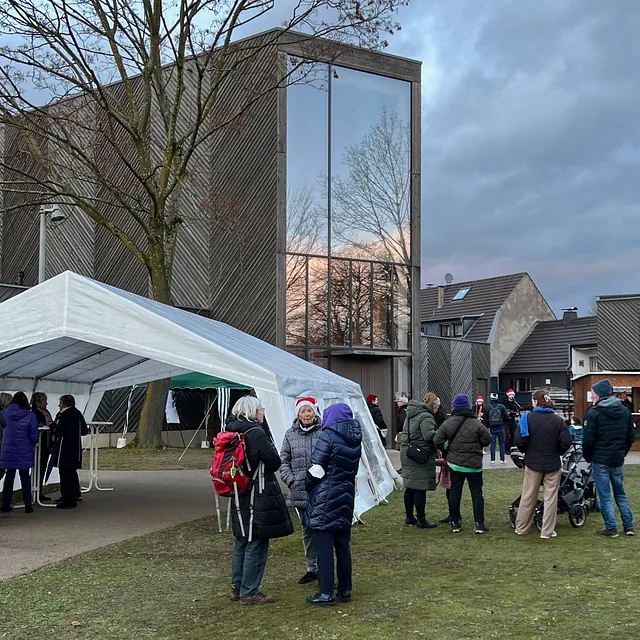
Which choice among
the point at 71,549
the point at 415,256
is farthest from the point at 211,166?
the point at 71,549

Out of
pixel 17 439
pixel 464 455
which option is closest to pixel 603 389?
pixel 464 455

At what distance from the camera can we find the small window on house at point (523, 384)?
49031mm

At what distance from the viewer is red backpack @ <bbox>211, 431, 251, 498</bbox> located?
22.6 ft

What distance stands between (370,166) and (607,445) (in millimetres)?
18625

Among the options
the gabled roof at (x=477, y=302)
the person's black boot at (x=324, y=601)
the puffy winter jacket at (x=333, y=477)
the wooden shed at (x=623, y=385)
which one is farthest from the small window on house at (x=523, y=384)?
the person's black boot at (x=324, y=601)

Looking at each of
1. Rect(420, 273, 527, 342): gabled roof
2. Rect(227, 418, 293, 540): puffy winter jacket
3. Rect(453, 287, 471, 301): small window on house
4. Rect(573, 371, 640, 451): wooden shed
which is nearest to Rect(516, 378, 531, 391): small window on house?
Rect(420, 273, 527, 342): gabled roof

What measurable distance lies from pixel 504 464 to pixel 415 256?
9.30 metres

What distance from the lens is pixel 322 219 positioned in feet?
88.3

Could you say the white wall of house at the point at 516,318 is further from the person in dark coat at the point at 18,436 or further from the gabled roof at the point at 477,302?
the person in dark coat at the point at 18,436

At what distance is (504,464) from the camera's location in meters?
20.7

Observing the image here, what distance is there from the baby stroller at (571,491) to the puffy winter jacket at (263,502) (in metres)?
4.51

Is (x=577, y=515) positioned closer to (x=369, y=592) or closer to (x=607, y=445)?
(x=607, y=445)

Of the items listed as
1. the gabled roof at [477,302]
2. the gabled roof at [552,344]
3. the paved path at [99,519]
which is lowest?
the paved path at [99,519]

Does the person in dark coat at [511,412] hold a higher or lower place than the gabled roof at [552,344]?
lower
